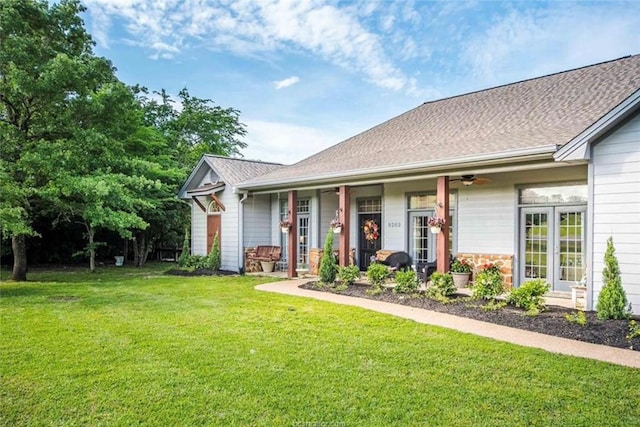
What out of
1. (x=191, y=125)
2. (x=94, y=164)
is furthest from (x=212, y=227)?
(x=191, y=125)

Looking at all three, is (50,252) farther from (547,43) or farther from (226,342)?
(547,43)

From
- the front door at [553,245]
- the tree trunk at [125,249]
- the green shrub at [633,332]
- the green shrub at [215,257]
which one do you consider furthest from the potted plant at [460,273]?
the tree trunk at [125,249]

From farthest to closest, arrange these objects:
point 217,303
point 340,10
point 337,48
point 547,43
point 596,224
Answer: point 337,48 → point 547,43 → point 340,10 → point 217,303 → point 596,224

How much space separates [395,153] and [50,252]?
44.1 feet

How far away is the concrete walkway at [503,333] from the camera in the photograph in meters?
4.60

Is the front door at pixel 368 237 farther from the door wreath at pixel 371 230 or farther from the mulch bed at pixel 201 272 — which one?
the mulch bed at pixel 201 272

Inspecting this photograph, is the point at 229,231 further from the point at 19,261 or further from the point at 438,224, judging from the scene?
the point at 438,224

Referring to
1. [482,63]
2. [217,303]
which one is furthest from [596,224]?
[482,63]

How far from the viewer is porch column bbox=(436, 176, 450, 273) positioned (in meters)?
8.00

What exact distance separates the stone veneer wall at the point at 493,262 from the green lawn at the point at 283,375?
369cm

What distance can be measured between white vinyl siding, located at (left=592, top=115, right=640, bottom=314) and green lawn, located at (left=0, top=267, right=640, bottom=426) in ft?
8.14

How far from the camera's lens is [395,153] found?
10164 mm

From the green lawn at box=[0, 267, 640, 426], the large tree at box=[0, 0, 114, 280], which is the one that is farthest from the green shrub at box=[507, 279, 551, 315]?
the large tree at box=[0, 0, 114, 280]

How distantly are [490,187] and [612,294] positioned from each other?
3.76 m
